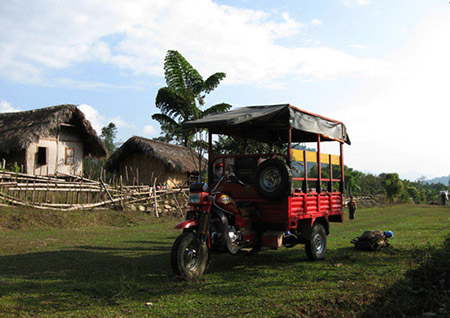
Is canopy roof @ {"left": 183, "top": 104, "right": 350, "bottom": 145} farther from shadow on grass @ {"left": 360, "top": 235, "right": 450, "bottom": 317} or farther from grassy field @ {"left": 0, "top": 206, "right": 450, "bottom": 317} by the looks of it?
shadow on grass @ {"left": 360, "top": 235, "right": 450, "bottom": 317}

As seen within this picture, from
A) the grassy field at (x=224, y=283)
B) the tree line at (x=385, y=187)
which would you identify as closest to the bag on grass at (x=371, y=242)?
the grassy field at (x=224, y=283)

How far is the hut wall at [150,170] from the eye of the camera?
2500cm

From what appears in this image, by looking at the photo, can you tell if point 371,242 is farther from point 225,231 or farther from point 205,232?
point 205,232

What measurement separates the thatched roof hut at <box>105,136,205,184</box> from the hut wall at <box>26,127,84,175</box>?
11.6ft

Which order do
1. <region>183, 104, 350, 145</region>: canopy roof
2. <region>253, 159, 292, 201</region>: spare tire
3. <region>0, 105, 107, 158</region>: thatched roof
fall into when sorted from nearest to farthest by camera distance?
<region>253, 159, 292, 201</region>: spare tire < <region>183, 104, 350, 145</region>: canopy roof < <region>0, 105, 107, 158</region>: thatched roof

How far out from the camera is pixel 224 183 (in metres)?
8.23

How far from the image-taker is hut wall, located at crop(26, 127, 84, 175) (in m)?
20.0

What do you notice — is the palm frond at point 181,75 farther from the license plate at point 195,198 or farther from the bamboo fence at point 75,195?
the license plate at point 195,198

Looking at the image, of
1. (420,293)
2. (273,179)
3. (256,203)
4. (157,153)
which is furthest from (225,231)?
(157,153)

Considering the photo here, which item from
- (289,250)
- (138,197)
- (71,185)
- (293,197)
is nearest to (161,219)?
(138,197)

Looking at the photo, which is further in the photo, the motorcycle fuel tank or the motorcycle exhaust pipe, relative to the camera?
the motorcycle fuel tank

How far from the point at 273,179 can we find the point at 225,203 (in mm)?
1161

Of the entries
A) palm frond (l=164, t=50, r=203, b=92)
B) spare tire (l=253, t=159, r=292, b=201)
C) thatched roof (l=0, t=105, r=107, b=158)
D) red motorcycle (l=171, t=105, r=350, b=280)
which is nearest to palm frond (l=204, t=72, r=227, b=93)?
palm frond (l=164, t=50, r=203, b=92)

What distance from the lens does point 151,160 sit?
998 inches
